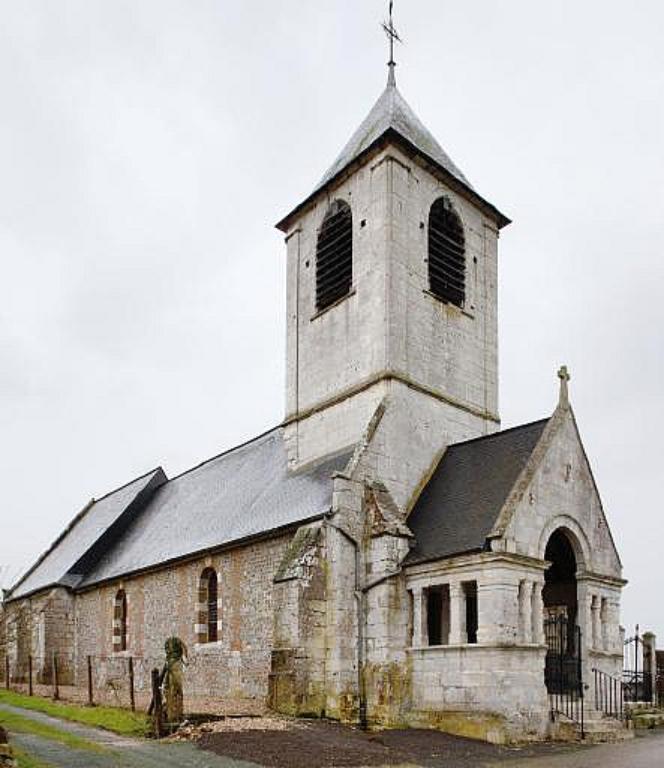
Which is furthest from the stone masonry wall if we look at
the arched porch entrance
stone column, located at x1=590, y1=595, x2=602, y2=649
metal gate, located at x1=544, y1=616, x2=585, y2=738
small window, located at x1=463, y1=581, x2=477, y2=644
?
stone column, located at x1=590, y1=595, x2=602, y2=649

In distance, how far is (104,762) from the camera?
11.9m

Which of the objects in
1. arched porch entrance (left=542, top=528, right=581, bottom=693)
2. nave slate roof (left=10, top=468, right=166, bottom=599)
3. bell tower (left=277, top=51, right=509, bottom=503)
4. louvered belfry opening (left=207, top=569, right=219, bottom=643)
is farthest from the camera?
nave slate roof (left=10, top=468, right=166, bottom=599)

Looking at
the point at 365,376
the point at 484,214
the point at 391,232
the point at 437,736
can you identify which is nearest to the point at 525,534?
the point at 437,736

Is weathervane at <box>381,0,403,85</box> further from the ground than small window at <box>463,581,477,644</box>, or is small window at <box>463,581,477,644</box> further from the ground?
weathervane at <box>381,0,403,85</box>

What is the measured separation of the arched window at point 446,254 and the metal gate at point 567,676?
865 cm

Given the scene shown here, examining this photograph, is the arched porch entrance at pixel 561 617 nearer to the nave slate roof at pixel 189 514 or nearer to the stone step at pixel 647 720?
the stone step at pixel 647 720

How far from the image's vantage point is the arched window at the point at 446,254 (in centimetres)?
2286

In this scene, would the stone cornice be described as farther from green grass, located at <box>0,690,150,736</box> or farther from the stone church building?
green grass, located at <box>0,690,150,736</box>

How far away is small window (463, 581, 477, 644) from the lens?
17578 mm

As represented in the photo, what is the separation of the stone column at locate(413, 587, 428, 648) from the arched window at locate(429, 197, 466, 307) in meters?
8.02

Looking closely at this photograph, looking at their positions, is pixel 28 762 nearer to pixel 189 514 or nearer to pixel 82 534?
pixel 189 514

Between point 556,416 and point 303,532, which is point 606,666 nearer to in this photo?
point 556,416

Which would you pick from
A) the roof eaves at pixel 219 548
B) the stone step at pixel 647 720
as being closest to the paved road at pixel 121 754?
the roof eaves at pixel 219 548

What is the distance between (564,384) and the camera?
19312 mm
